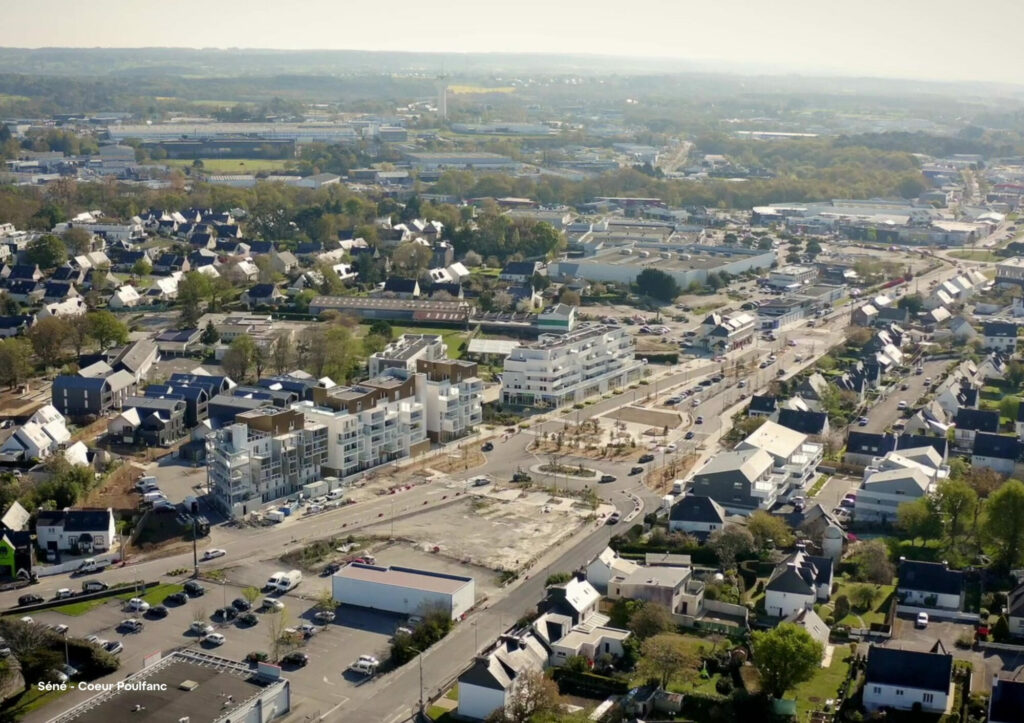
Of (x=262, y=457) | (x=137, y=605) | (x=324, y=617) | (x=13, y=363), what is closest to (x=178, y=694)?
(x=324, y=617)

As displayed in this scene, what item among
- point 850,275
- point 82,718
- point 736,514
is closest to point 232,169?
point 850,275

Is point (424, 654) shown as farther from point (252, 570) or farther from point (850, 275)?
point (850, 275)

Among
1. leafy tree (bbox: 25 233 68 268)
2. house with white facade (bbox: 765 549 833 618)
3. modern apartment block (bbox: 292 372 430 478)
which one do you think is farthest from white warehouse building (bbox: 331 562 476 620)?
leafy tree (bbox: 25 233 68 268)

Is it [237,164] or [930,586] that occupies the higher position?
[237,164]

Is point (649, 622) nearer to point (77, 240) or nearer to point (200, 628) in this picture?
point (200, 628)

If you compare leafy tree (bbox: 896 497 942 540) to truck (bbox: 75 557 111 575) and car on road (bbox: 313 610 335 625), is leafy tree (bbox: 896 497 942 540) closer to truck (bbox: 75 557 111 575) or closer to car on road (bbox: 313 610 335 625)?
car on road (bbox: 313 610 335 625)

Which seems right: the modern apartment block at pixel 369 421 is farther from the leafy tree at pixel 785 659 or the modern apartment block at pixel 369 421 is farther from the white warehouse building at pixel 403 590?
the leafy tree at pixel 785 659
